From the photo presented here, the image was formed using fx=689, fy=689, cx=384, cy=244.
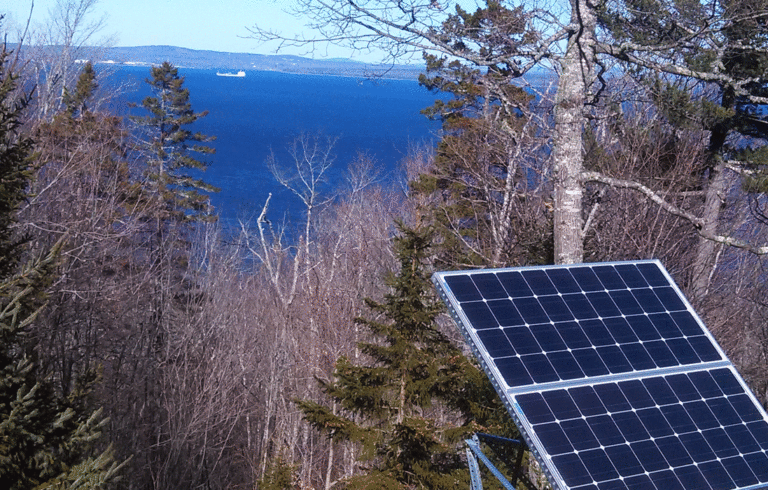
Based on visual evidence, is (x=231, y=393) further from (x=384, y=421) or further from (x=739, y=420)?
(x=739, y=420)

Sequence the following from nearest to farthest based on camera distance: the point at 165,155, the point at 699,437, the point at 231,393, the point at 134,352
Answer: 1. the point at 699,437
2. the point at 134,352
3. the point at 231,393
4. the point at 165,155

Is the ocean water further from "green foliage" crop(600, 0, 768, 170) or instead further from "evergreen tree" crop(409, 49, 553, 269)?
"green foliage" crop(600, 0, 768, 170)

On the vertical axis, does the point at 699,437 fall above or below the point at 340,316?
above

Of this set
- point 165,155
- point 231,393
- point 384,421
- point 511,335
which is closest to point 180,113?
point 165,155

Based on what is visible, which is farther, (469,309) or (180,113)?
(180,113)

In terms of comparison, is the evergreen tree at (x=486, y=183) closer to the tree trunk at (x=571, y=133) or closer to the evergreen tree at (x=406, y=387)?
the tree trunk at (x=571, y=133)

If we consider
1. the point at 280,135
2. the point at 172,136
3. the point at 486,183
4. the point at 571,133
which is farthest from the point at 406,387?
the point at 280,135

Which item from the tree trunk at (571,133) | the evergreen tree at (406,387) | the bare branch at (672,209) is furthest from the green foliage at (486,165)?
the evergreen tree at (406,387)
